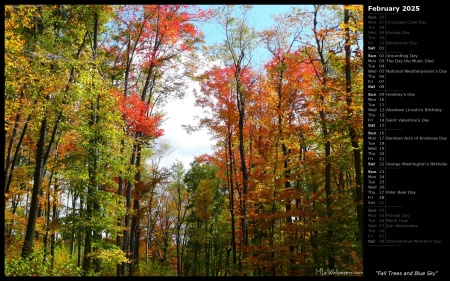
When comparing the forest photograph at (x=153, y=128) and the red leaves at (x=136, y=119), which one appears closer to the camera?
the forest photograph at (x=153, y=128)

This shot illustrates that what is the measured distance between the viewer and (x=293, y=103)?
21.0m

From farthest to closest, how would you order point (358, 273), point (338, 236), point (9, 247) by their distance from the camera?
point (9, 247) < point (338, 236) < point (358, 273)

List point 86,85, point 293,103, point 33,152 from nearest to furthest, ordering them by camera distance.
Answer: point 86,85, point 293,103, point 33,152

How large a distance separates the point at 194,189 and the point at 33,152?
659 inches

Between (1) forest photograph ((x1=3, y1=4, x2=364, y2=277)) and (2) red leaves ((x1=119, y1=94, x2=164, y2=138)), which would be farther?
(2) red leaves ((x1=119, y1=94, x2=164, y2=138))
